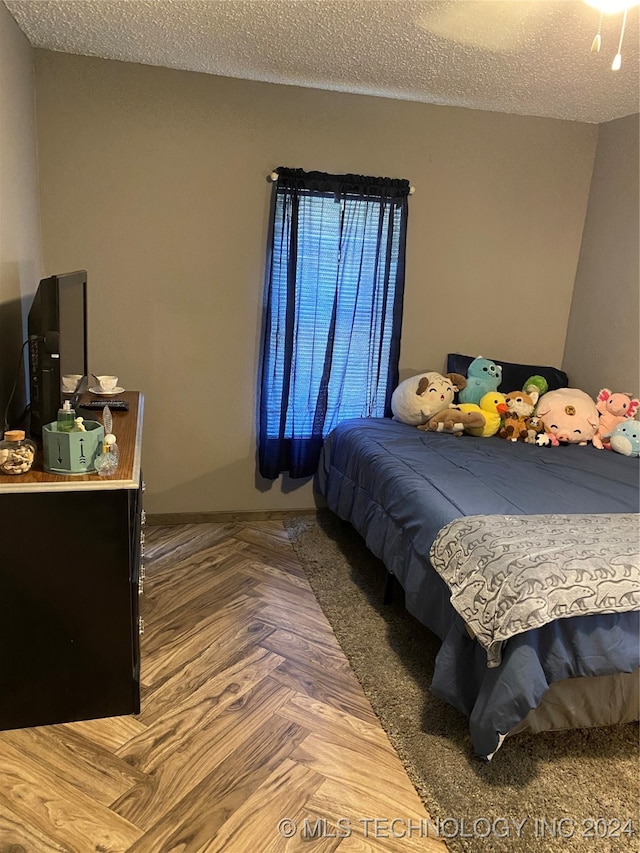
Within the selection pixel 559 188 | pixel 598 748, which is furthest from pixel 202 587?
pixel 559 188

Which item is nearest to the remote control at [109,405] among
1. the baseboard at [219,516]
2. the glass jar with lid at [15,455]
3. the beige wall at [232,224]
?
the beige wall at [232,224]

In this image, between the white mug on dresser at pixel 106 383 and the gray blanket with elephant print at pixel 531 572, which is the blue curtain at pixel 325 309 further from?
the gray blanket with elephant print at pixel 531 572

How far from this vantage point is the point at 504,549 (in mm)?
1691

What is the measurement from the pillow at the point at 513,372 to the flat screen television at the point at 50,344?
6.79ft

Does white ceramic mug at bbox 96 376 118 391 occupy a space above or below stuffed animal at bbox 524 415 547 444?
above

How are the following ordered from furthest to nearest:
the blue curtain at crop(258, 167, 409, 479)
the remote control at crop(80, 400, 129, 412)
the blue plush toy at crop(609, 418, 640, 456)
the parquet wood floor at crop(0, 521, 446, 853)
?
the blue curtain at crop(258, 167, 409, 479)
the blue plush toy at crop(609, 418, 640, 456)
the remote control at crop(80, 400, 129, 412)
the parquet wood floor at crop(0, 521, 446, 853)

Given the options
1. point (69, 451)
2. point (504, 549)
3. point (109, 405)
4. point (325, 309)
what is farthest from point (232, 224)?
point (504, 549)

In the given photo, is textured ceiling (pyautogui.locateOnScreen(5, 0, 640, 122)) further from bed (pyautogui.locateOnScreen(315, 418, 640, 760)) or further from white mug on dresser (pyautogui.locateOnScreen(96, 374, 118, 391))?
bed (pyautogui.locateOnScreen(315, 418, 640, 760))

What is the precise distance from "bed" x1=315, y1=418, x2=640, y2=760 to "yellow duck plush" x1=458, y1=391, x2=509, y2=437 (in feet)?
A: 0.50

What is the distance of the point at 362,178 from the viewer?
302cm

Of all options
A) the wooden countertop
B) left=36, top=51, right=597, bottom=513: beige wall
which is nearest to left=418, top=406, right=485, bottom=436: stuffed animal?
left=36, top=51, right=597, bottom=513: beige wall

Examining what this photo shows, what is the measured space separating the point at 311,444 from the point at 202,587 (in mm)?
1018

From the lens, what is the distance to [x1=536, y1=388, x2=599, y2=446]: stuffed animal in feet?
10.0

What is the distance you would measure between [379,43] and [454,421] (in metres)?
1.72
